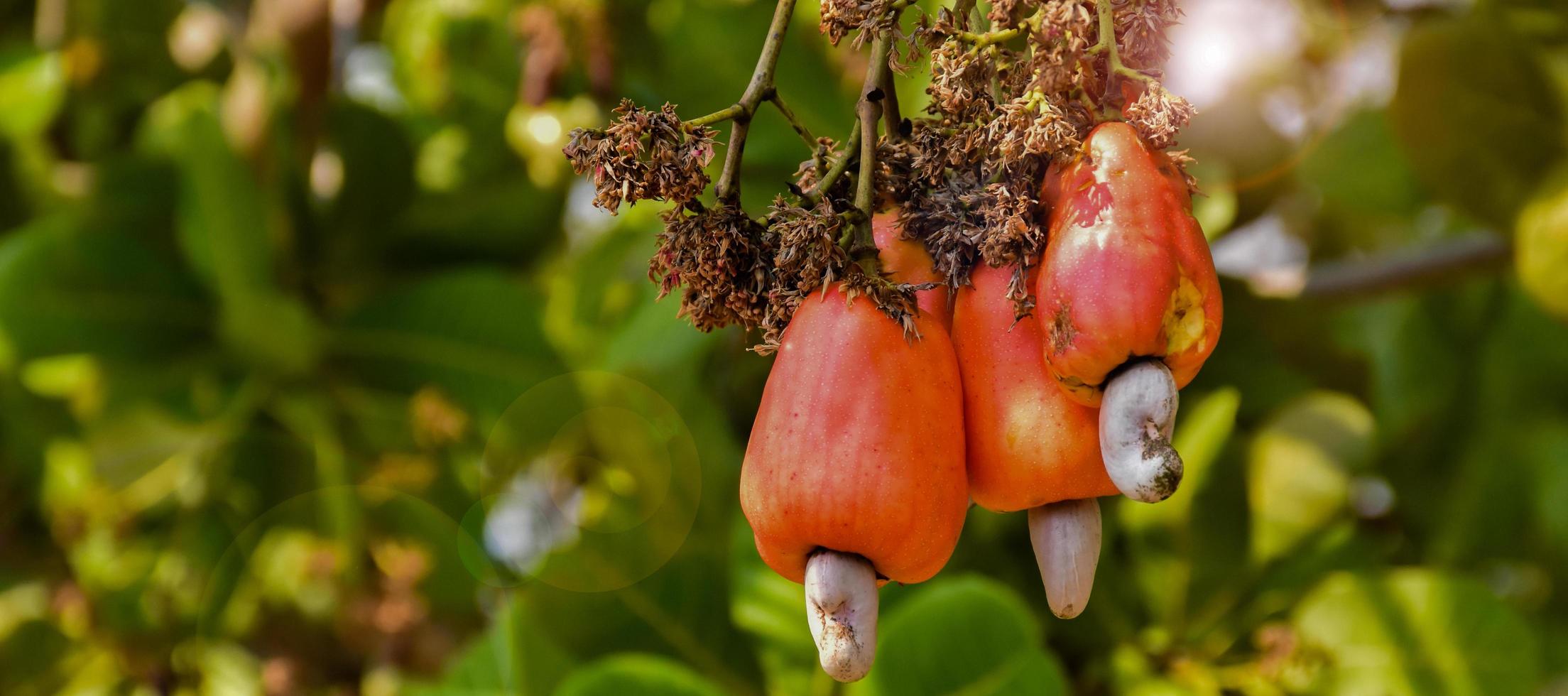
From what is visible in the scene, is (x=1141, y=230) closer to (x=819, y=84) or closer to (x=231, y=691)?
(x=819, y=84)

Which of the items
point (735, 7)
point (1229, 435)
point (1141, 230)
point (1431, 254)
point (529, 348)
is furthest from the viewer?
point (529, 348)

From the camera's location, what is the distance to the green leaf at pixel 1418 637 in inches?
65.8

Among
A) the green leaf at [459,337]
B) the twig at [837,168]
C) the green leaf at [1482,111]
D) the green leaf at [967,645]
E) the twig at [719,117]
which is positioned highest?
the twig at [719,117]

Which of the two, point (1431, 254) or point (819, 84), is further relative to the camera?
point (1431, 254)

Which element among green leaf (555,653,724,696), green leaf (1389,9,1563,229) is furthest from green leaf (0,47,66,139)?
Answer: green leaf (1389,9,1563,229)

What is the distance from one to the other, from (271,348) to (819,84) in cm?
124

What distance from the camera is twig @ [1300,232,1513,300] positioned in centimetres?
206

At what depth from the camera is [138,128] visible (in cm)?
282

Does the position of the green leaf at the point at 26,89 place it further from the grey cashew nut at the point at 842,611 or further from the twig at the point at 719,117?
the grey cashew nut at the point at 842,611

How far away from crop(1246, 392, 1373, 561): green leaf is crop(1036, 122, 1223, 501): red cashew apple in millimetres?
1147

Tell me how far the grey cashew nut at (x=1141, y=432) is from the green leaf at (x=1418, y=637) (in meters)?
1.19

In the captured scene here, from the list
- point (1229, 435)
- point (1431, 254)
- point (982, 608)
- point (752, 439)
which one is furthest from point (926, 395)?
point (1431, 254)

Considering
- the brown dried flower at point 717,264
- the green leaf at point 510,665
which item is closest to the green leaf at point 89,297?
the green leaf at point 510,665

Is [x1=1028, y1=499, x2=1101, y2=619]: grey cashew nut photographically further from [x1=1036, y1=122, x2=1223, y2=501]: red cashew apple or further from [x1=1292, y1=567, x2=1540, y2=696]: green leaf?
[x1=1292, y1=567, x2=1540, y2=696]: green leaf
